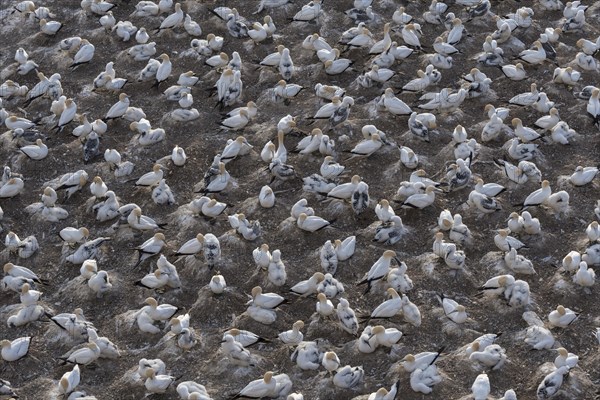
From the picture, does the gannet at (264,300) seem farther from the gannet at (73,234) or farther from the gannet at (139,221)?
→ the gannet at (73,234)

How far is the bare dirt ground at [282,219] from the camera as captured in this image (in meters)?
15.0

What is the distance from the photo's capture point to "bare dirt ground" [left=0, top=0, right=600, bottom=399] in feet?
49.1

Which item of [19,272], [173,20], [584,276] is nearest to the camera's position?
[584,276]

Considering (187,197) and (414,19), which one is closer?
(187,197)

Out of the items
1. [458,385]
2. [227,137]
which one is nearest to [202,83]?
[227,137]

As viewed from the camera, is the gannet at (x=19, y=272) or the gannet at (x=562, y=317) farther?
the gannet at (x=19, y=272)

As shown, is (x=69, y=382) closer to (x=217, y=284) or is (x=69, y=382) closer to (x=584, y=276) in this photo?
(x=217, y=284)

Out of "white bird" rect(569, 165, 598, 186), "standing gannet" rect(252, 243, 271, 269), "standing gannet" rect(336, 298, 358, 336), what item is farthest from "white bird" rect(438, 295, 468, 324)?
"white bird" rect(569, 165, 598, 186)

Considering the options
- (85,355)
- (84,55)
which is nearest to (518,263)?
(85,355)

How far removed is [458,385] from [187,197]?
5632 mm

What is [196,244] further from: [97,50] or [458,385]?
[97,50]

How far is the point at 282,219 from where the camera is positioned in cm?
1748

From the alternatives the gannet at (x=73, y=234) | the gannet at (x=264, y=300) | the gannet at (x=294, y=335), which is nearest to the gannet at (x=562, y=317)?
the gannet at (x=294, y=335)

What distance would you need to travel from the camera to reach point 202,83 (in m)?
20.5
